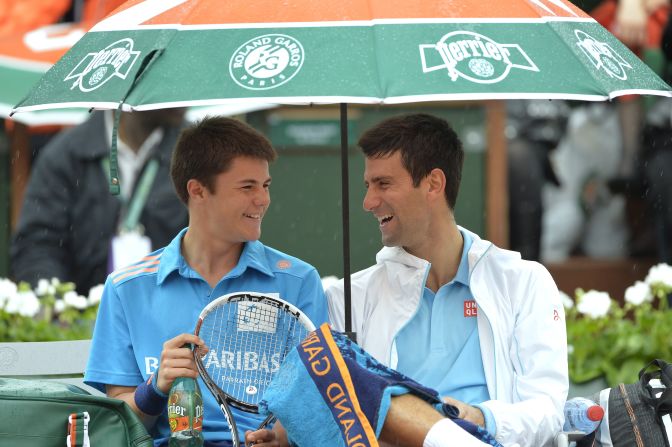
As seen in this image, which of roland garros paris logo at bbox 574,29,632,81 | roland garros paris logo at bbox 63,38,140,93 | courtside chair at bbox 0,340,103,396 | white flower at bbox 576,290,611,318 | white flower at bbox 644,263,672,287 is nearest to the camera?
roland garros paris logo at bbox 63,38,140,93

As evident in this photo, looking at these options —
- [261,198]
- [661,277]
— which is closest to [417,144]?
[261,198]

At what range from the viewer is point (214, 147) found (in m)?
4.51

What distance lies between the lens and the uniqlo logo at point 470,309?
4.45 meters

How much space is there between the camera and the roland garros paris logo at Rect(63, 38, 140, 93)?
391 cm

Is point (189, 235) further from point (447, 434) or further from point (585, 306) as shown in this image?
point (585, 306)

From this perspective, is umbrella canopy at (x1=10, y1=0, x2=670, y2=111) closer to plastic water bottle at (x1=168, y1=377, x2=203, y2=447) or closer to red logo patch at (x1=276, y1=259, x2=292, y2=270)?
plastic water bottle at (x1=168, y1=377, x2=203, y2=447)

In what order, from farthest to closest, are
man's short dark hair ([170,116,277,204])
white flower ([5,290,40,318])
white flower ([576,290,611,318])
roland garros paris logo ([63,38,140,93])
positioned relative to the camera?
white flower ([5,290,40,318]), white flower ([576,290,611,318]), man's short dark hair ([170,116,277,204]), roland garros paris logo ([63,38,140,93])

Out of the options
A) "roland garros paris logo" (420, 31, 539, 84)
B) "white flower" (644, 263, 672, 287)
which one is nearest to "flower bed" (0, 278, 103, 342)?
"white flower" (644, 263, 672, 287)

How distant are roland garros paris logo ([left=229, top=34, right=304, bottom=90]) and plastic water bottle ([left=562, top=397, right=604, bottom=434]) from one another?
53.7 inches

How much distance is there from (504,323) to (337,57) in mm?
1110

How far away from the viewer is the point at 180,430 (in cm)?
393

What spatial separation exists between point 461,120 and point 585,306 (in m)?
2.54

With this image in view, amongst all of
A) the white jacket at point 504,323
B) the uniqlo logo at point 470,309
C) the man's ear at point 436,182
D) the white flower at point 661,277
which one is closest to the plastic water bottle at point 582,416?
the white jacket at point 504,323

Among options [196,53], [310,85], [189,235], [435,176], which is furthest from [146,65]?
[435,176]
